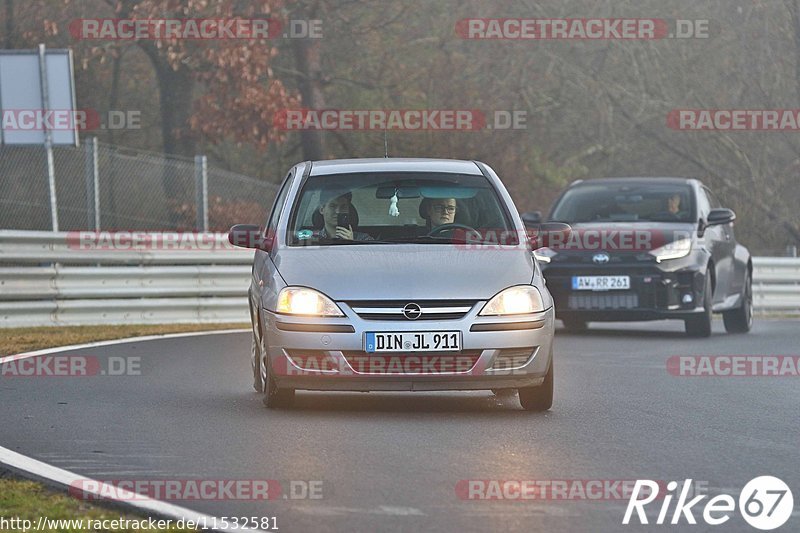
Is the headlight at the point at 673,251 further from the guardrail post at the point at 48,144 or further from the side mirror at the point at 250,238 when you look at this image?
the side mirror at the point at 250,238

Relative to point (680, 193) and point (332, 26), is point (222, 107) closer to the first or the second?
point (332, 26)

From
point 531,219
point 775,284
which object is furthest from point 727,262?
point 775,284

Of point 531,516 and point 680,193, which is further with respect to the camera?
point 680,193

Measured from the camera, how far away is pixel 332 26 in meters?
34.6

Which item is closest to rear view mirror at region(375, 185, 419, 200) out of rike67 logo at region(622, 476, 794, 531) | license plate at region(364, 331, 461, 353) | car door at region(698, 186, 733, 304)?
license plate at region(364, 331, 461, 353)

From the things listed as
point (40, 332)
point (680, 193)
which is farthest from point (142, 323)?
point (680, 193)

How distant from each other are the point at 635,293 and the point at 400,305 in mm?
8344

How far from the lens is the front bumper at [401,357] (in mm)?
10086

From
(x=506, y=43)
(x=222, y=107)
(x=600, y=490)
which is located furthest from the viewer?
(x=506, y=43)

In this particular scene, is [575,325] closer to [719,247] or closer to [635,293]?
[719,247]

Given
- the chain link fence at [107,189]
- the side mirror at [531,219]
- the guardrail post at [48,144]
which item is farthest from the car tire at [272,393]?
the chain link fence at [107,189]

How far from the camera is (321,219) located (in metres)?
11.2

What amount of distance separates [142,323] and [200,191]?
2684 mm

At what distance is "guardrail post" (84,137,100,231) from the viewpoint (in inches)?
800
